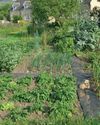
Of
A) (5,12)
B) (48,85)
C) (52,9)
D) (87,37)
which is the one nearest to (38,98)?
(48,85)

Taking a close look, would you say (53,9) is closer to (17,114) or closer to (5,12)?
(17,114)

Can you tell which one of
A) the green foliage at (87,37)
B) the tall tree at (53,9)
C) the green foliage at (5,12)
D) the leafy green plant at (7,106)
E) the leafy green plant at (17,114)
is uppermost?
the leafy green plant at (17,114)

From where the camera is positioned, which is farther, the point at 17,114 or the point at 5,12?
the point at 5,12

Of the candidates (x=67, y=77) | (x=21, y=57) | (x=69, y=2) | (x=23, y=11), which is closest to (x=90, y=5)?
(x=69, y=2)

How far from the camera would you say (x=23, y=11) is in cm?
6888

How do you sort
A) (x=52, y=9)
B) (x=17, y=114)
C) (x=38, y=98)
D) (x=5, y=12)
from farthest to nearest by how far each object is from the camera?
(x=5, y=12) < (x=52, y=9) < (x=38, y=98) < (x=17, y=114)

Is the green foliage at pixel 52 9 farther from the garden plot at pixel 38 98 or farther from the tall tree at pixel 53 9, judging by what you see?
the garden plot at pixel 38 98

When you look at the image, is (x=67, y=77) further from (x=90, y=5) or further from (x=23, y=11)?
(x=23, y=11)

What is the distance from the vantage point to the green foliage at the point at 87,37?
14.9 meters

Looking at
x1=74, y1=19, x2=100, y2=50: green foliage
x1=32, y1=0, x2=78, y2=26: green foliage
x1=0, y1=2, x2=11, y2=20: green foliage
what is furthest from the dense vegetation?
x1=0, y1=2, x2=11, y2=20: green foliage

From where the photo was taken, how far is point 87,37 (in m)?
15.1

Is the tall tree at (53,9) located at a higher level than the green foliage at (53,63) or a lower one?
lower

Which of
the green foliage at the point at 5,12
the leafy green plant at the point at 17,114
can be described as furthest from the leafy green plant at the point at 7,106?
the green foliage at the point at 5,12

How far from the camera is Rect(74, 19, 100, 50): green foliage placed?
1491cm
